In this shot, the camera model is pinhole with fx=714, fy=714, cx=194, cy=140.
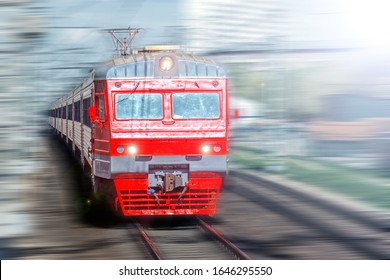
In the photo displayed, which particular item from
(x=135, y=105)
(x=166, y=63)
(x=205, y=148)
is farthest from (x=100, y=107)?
(x=205, y=148)

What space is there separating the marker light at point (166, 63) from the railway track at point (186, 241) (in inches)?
34.8

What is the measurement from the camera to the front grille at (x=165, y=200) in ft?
12.7

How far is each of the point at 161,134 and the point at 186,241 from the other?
583 mm

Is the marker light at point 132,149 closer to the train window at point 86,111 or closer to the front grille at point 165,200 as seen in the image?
the front grille at point 165,200

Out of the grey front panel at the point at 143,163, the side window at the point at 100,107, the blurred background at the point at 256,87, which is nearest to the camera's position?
the blurred background at the point at 256,87

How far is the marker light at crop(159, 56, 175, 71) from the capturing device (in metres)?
3.62

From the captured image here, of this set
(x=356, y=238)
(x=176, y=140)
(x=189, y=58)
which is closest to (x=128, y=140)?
(x=176, y=140)

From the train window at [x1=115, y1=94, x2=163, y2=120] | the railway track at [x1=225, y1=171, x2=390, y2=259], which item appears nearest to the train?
the train window at [x1=115, y1=94, x2=163, y2=120]

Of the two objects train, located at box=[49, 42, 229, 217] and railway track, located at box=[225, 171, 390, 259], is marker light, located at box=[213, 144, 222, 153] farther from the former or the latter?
railway track, located at box=[225, 171, 390, 259]

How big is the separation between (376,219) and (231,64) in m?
1.68

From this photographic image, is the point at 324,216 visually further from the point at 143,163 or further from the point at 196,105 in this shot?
the point at 143,163

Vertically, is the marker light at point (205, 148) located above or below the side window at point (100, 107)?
below

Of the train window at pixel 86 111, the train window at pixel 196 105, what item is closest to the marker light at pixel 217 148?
the train window at pixel 196 105
